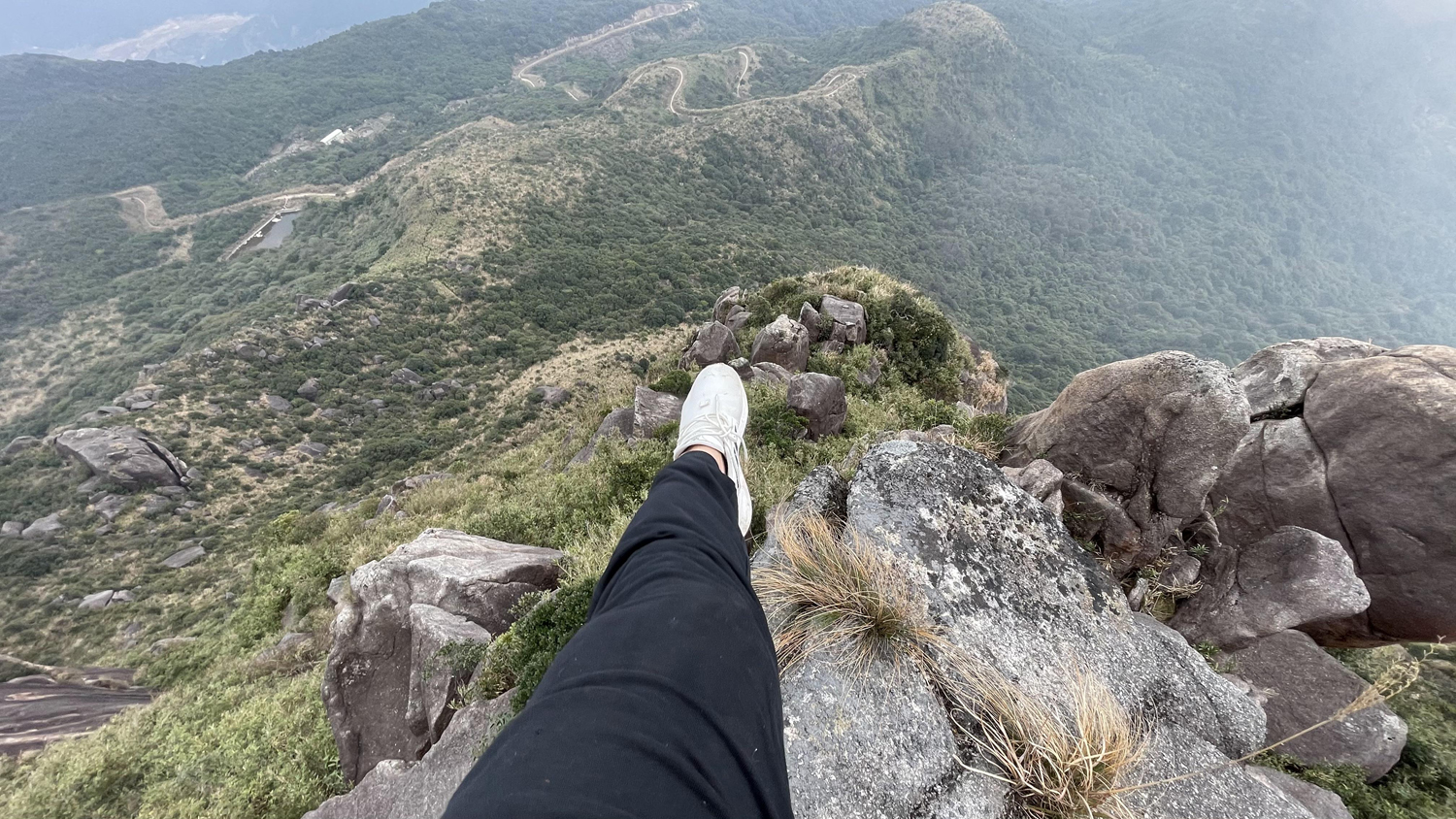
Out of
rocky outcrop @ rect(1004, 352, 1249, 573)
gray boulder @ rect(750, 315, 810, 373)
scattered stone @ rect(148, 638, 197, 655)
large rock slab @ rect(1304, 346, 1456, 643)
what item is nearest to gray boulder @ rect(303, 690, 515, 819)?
rocky outcrop @ rect(1004, 352, 1249, 573)

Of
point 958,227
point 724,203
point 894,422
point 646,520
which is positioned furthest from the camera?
point 958,227

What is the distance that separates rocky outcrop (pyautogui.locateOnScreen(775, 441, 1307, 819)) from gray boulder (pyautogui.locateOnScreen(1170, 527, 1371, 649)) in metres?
1.52

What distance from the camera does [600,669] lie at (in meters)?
1.87

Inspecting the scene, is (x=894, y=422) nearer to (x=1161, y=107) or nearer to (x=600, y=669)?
(x=600, y=669)

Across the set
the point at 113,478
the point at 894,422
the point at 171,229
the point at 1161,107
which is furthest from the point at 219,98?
the point at 1161,107

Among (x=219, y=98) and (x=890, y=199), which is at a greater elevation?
(x=219, y=98)

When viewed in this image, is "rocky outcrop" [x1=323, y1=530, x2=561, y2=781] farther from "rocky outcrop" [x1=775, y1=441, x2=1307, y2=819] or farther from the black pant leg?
"rocky outcrop" [x1=775, y1=441, x2=1307, y2=819]

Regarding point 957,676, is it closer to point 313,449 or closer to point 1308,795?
point 1308,795

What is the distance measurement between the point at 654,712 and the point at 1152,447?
5.36 m

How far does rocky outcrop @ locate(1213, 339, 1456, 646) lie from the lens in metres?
4.58

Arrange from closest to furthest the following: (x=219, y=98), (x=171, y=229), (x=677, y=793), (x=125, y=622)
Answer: (x=677, y=793) < (x=125, y=622) < (x=171, y=229) < (x=219, y=98)

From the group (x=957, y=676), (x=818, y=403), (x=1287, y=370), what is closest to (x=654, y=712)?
(x=957, y=676)

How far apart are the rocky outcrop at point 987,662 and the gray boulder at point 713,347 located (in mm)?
9281

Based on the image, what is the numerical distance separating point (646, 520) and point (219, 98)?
216 metres
